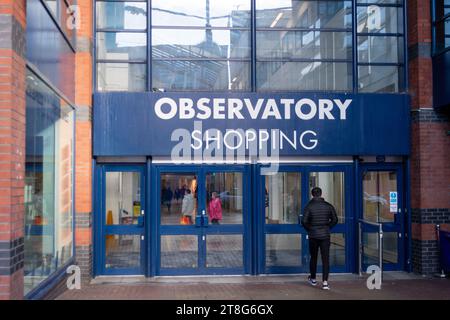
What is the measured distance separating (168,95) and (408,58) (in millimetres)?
4950

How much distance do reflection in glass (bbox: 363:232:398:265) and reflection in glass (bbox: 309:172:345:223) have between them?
72 centimetres

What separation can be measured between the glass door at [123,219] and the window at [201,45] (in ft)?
6.24

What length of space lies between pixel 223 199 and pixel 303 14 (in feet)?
13.7

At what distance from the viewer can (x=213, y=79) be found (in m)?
10.1

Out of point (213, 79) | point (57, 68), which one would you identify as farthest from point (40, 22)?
point (213, 79)

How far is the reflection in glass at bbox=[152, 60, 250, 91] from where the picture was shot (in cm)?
1004

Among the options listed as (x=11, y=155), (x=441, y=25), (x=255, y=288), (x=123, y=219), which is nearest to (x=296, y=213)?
(x=255, y=288)

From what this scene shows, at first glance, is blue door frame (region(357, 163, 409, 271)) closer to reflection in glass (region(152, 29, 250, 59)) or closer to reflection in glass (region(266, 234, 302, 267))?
reflection in glass (region(266, 234, 302, 267))

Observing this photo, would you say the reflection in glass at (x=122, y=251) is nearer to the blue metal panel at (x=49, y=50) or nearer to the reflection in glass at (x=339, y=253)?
the blue metal panel at (x=49, y=50)

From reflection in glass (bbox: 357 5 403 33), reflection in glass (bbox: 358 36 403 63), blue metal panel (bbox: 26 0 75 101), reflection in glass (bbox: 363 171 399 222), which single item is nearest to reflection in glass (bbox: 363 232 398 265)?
reflection in glass (bbox: 363 171 399 222)

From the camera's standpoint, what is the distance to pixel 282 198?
33.0 ft

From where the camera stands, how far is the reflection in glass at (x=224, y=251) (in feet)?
32.5

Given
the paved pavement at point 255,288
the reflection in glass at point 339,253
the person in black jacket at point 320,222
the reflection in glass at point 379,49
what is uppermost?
the reflection in glass at point 379,49

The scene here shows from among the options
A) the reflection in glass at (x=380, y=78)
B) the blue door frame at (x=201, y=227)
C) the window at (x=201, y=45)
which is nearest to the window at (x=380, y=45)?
the reflection in glass at (x=380, y=78)
